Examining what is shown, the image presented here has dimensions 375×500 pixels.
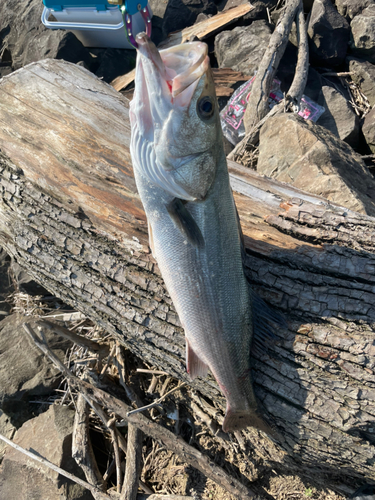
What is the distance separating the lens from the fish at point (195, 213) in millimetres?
2084

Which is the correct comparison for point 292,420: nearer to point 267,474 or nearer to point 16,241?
point 267,474

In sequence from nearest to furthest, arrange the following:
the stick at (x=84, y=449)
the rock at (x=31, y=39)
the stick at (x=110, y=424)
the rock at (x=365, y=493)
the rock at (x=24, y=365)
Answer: the rock at (x=365, y=493) → the stick at (x=84, y=449) → the stick at (x=110, y=424) → the rock at (x=24, y=365) → the rock at (x=31, y=39)

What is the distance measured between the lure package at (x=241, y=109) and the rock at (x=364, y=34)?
1397 mm

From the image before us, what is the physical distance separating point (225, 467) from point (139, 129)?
3.15 m

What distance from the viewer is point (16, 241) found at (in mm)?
3217

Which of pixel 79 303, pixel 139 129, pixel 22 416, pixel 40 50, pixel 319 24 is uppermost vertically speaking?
pixel 319 24

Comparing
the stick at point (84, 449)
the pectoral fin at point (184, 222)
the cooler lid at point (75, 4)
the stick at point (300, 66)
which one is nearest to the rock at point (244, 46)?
the stick at point (300, 66)

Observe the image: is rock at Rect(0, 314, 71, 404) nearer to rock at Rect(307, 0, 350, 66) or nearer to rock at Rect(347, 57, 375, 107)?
rock at Rect(347, 57, 375, 107)

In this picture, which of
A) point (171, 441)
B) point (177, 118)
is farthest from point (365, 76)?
point (171, 441)

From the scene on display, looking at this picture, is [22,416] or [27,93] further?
[22,416]

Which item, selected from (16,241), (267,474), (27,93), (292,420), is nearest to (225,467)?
(267,474)

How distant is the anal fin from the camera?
8.11 feet

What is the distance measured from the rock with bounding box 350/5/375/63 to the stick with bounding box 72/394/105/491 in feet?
23.6

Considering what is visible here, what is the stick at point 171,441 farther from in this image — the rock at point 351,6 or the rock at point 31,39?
the rock at point 351,6
